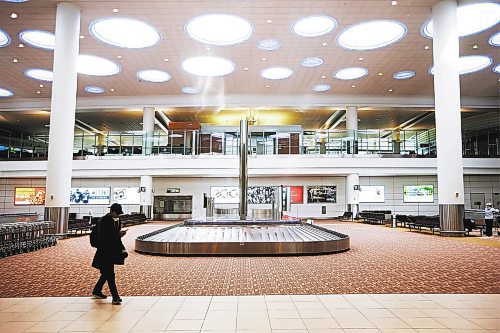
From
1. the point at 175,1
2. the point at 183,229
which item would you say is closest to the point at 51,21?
the point at 175,1

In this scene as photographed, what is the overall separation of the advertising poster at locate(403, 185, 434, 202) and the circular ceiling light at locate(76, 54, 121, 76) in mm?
23004

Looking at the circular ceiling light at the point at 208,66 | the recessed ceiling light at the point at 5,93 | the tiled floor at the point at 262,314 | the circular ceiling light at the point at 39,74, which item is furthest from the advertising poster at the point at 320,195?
the tiled floor at the point at 262,314

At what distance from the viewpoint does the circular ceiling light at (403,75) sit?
917 inches

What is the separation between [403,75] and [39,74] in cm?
2293

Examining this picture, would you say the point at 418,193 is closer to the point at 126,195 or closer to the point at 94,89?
the point at 126,195

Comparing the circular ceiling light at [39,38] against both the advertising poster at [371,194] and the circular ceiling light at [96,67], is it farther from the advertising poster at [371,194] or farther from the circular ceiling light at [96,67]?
the advertising poster at [371,194]

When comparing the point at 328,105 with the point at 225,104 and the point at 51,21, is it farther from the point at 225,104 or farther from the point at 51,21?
the point at 51,21

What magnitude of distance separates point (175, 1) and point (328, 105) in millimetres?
16453

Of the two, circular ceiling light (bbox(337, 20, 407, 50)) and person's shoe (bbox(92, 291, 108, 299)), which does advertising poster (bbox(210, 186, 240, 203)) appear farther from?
person's shoe (bbox(92, 291, 108, 299))

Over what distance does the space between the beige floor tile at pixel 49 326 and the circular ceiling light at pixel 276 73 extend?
67.0 ft

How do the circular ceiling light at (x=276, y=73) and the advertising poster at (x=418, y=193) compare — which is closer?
the circular ceiling light at (x=276, y=73)

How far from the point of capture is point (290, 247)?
9.55m

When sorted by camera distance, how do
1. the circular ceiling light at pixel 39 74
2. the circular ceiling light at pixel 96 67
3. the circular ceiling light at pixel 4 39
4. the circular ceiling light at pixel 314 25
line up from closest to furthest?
the circular ceiling light at pixel 314 25 → the circular ceiling light at pixel 4 39 → the circular ceiling light at pixel 96 67 → the circular ceiling light at pixel 39 74

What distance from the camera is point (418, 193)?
29.5 meters
